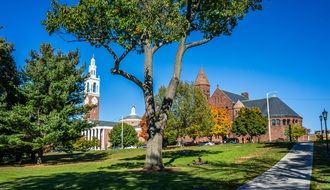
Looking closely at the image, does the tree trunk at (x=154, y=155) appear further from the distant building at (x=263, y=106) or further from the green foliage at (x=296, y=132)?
the green foliage at (x=296, y=132)

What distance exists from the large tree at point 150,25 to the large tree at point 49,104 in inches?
503

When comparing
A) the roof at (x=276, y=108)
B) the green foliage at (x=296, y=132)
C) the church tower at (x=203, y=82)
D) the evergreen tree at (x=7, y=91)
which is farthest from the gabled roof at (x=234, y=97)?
the evergreen tree at (x=7, y=91)

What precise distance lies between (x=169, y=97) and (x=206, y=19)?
5.73 m

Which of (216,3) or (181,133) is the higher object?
(216,3)

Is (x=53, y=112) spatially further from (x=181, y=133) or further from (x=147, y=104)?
(x=181, y=133)

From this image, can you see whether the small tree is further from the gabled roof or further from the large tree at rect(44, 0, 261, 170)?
the large tree at rect(44, 0, 261, 170)

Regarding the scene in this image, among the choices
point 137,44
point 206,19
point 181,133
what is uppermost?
point 206,19

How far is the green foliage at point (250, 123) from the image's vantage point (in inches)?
3157

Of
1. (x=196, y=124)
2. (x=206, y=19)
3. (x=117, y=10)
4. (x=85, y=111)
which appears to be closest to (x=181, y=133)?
(x=196, y=124)

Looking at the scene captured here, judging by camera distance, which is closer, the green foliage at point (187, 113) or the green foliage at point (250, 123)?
the green foliage at point (187, 113)

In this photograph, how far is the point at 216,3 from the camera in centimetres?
2364

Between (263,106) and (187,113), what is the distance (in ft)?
188

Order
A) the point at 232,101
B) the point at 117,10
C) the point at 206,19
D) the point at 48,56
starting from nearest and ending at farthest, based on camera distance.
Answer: the point at 117,10 → the point at 206,19 → the point at 48,56 → the point at 232,101

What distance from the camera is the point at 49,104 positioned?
35.2 meters
